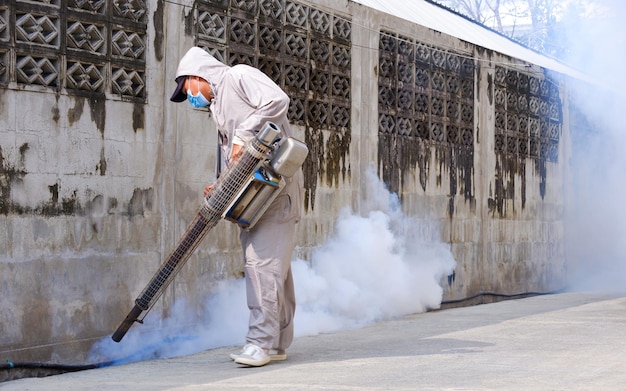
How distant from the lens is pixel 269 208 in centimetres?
676

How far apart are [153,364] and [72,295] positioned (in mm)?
697

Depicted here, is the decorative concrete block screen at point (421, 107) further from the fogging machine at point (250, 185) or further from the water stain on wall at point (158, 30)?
the fogging machine at point (250, 185)

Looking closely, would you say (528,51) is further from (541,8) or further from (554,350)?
(541,8)

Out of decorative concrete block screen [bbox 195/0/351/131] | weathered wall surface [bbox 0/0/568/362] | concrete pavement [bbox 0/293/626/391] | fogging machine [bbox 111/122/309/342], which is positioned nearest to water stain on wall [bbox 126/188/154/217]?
weathered wall surface [bbox 0/0/568/362]

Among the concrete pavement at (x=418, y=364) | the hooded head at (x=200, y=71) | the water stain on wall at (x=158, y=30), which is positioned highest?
the water stain on wall at (x=158, y=30)

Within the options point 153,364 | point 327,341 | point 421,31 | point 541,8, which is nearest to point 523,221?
point 421,31

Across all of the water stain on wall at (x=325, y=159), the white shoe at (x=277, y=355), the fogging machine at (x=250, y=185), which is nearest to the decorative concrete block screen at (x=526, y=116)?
the water stain on wall at (x=325, y=159)

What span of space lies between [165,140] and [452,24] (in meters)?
7.40

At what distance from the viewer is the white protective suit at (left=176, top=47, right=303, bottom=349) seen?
21.5 feet

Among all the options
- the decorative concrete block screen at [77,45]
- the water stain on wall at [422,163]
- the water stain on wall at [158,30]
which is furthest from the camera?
the water stain on wall at [422,163]

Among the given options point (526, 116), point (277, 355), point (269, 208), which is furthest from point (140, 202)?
point (526, 116)

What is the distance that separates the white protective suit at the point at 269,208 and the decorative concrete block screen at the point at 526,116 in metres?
7.31

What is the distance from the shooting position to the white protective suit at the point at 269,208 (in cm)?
657

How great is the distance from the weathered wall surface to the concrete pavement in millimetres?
666
